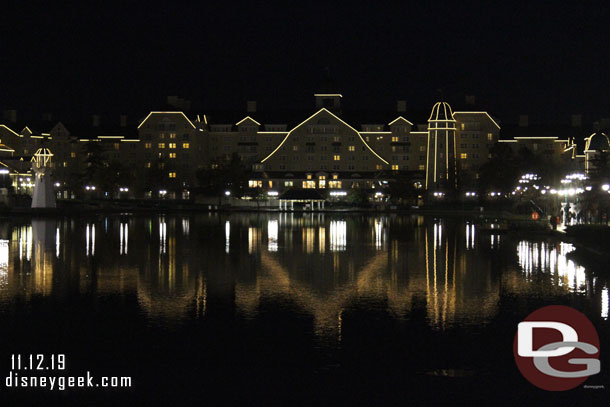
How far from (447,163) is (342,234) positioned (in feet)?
183

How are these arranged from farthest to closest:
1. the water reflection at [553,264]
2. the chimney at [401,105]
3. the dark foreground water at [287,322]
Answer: the chimney at [401,105], the water reflection at [553,264], the dark foreground water at [287,322]

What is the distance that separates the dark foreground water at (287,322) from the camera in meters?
10.6

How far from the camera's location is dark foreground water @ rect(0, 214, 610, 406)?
10.6 m

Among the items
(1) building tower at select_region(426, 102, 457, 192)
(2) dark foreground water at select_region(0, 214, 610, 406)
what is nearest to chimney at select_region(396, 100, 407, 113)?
(1) building tower at select_region(426, 102, 457, 192)

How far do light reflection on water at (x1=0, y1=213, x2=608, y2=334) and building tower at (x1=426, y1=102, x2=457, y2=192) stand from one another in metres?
59.2

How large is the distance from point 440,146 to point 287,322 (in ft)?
276

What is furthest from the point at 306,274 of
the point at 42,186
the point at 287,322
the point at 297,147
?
the point at 297,147

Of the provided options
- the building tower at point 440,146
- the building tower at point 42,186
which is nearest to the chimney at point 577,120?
Answer: the building tower at point 440,146

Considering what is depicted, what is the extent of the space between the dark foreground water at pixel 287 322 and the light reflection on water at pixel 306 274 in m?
0.08

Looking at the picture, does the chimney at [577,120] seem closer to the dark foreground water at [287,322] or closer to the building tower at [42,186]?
the building tower at [42,186]

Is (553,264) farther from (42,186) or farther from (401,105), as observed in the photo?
(401,105)

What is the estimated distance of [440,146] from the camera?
9650 cm

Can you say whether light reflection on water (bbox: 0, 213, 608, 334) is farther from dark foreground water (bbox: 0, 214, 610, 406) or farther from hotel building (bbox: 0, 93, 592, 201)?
hotel building (bbox: 0, 93, 592, 201)

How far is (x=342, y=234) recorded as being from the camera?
42500 mm
